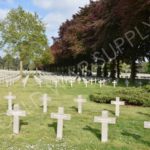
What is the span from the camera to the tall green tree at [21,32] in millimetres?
48188

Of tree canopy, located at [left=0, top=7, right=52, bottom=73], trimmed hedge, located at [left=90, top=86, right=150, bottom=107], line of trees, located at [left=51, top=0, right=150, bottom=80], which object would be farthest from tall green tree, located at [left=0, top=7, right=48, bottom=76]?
trimmed hedge, located at [left=90, top=86, right=150, bottom=107]

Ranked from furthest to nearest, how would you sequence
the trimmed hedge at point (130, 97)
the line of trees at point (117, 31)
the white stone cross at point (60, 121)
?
the line of trees at point (117, 31) → the trimmed hedge at point (130, 97) → the white stone cross at point (60, 121)

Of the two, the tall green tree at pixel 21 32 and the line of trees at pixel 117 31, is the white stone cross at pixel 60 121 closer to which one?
the line of trees at pixel 117 31

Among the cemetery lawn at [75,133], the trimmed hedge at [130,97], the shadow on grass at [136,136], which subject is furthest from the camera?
the trimmed hedge at [130,97]

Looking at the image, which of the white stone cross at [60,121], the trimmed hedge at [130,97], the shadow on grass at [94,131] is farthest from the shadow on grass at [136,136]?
the trimmed hedge at [130,97]

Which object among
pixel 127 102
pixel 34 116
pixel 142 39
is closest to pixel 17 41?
pixel 142 39

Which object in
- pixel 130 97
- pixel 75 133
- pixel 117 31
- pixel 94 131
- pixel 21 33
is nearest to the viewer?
pixel 75 133

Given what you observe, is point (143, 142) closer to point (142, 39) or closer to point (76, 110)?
point (76, 110)

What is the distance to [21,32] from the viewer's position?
4838cm

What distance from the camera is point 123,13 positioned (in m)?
33.5

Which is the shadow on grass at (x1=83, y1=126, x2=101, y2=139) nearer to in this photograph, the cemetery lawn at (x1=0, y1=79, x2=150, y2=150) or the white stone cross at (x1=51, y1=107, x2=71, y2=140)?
the cemetery lawn at (x1=0, y1=79, x2=150, y2=150)

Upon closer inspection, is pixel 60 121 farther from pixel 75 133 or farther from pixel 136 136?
pixel 136 136

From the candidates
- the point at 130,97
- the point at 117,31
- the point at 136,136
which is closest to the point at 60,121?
the point at 136,136

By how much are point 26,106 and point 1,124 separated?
4791 mm
